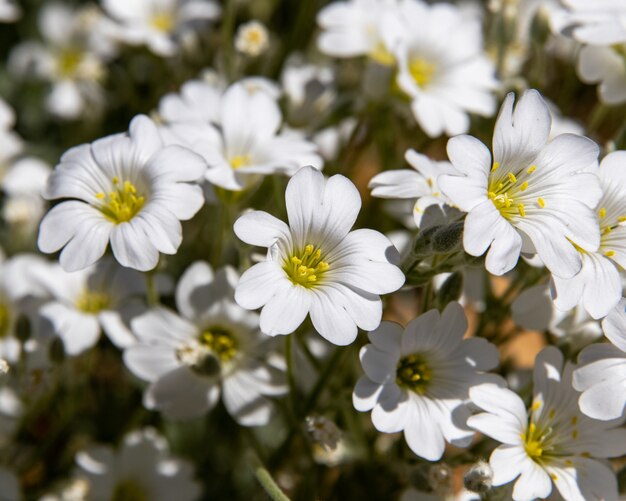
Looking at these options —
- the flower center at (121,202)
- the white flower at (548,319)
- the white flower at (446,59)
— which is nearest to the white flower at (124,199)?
the flower center at (121,202)

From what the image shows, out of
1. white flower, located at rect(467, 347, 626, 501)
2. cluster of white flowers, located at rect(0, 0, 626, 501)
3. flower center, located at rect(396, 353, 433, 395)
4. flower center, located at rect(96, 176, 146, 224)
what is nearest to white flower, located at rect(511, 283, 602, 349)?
cluster of white flowers, located at rect(0, 0, 626, 501)

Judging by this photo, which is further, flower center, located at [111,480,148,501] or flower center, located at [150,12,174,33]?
flower center, located at [150,12,174,33]

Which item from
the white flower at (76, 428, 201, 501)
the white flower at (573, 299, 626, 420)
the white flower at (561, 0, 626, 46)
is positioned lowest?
the white flower at (76, 428, 201, 501)

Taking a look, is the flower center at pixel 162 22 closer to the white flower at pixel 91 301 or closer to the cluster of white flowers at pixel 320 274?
the cluster of white flowers at pixel 320 274

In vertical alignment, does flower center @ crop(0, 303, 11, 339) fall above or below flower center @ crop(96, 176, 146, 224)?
below

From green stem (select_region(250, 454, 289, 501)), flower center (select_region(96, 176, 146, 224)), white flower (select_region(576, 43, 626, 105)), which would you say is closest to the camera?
green stem (select_region(250, 454, 289, 501))

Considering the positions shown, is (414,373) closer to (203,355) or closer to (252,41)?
(203,355)

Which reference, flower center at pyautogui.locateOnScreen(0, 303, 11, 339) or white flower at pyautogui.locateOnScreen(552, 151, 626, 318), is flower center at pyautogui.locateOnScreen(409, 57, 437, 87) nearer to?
white flower at pyautogui.locateOnScreen(552, 151, 626, 318)
